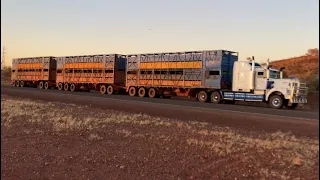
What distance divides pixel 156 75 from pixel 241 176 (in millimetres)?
25493

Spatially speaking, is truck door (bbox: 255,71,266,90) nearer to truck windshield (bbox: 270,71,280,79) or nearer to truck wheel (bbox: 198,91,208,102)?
truck windshield (bbox: 270,71,280,79)

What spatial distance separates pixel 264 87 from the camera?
2520 cm

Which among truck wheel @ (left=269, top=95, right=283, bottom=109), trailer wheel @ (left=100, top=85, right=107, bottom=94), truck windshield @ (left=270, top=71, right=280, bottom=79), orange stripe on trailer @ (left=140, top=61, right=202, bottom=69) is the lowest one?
truck wheel @ (left=269, top=95, right=283, bottom=109)

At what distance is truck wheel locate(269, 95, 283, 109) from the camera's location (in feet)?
78.9

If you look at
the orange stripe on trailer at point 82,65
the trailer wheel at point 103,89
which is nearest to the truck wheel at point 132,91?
the trailer wheel at point 103,89

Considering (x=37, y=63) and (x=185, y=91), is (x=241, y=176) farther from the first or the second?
(x=37, y=63)

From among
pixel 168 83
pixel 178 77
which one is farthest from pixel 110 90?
pixel 178 77

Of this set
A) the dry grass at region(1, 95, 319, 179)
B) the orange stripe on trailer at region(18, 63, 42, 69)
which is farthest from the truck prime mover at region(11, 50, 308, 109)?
the dry grass at region(1, 95, 319, 179)

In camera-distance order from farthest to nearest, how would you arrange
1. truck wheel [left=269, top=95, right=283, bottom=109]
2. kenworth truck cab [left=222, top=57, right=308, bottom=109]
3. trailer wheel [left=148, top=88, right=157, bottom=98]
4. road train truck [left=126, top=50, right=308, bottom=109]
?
trailer wheel [left=148, top=88, right=157, bottom=98] < road train truck [left=126, top=50, right=308, bottom=109] < kenworth truck cab [left=222, top=57, right=308, bottom=109] < truck wheel [left=269, top=95, right=283, bottom=109]

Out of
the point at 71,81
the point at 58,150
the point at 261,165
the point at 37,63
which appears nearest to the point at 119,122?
the point at 58,150

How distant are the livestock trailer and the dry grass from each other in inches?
1161

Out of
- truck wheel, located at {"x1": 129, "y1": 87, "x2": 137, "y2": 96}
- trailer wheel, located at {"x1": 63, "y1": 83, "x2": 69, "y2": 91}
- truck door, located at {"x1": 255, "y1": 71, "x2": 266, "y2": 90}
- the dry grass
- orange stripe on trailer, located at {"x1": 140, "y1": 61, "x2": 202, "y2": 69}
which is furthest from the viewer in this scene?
trailer wheel, located at {"x1": 63, "y1": 83, "x2": 69, "y2": 91}

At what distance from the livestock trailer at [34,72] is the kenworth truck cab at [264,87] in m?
24.9

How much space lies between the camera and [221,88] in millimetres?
27812
